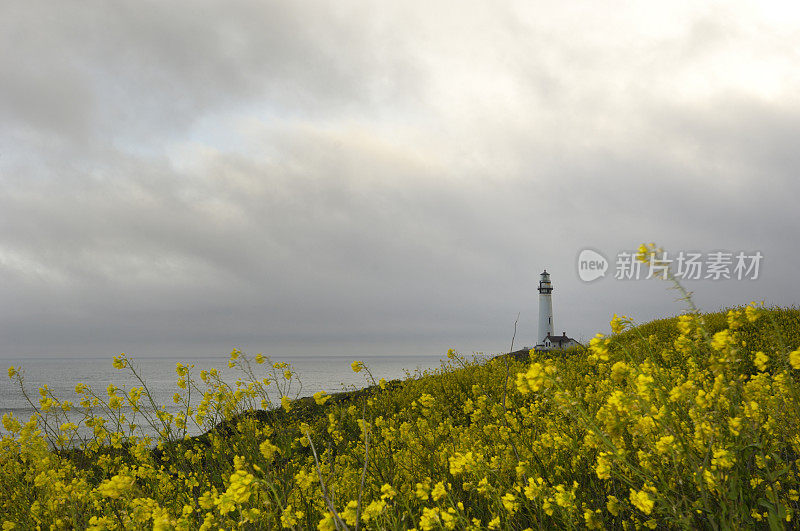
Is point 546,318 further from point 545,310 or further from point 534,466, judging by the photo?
point 534,466

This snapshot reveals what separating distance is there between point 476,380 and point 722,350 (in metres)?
9.66

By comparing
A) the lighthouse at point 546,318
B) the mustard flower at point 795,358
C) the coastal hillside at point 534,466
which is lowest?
the coastal hillside at point 534,466

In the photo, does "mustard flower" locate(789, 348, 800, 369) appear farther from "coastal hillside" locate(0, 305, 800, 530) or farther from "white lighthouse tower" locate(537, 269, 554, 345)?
"white lighthouse tower" locate(537, 269, 554, 345)

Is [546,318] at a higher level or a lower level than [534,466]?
higher

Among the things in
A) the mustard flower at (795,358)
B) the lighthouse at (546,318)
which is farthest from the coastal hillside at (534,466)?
the lighthouse at (546,318)

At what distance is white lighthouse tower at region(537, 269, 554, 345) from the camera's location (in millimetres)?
33875

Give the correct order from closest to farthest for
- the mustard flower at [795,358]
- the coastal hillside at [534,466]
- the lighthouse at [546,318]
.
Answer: the mustard flower at [795,358] < the coastal hillside at [534,466] < the lighthouse at [546,318]

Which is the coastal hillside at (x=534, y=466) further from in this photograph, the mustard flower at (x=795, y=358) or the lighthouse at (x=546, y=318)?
the lighthouse at (x=546, y=318)

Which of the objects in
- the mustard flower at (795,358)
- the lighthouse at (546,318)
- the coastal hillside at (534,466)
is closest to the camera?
the mustard flower at (795,358)

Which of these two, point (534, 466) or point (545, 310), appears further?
point (545, 310)

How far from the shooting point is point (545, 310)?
34188 mm

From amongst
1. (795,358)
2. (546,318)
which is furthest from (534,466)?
(546,318)

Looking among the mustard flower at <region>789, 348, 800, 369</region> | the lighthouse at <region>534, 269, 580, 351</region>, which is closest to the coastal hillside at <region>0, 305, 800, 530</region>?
the mustard flower at <region>789, 348, 800, 369</region>

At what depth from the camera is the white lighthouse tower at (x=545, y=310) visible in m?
33.9
